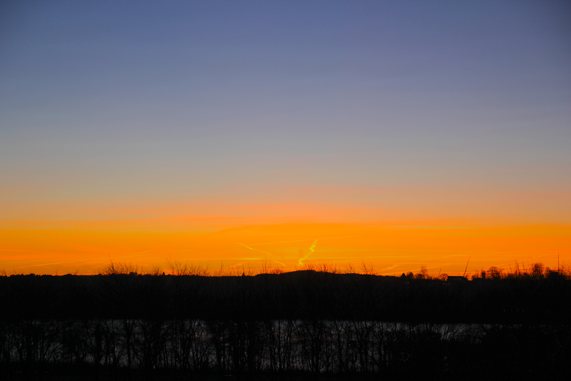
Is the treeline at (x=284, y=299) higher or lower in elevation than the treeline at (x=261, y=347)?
higher

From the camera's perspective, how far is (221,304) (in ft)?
154

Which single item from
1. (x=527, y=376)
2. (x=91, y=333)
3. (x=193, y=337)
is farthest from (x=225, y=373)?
(x=527, y=376)

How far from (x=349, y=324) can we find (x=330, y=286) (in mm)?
5680

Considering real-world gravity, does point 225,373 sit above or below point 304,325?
below

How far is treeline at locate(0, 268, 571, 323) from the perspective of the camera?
45688 millimetres

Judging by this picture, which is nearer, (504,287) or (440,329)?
(440,329)

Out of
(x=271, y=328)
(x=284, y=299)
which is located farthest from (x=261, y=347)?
(x=284, y=299)

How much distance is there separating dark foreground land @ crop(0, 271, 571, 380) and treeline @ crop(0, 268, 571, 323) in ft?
0.30

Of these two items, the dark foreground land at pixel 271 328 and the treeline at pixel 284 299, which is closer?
the dark foreground land at pixel 271 328

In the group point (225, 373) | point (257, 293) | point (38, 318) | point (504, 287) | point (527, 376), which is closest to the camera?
point (527, 376)

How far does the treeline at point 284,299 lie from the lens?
45.7m

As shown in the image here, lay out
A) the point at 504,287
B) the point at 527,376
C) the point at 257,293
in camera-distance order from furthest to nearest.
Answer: the point at 504,287, the point at 257,293, the point at 527,376

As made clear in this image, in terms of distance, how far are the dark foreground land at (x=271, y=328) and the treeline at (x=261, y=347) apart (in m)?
0.09

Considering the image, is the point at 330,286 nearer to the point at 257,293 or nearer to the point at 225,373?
the point at 257,293
